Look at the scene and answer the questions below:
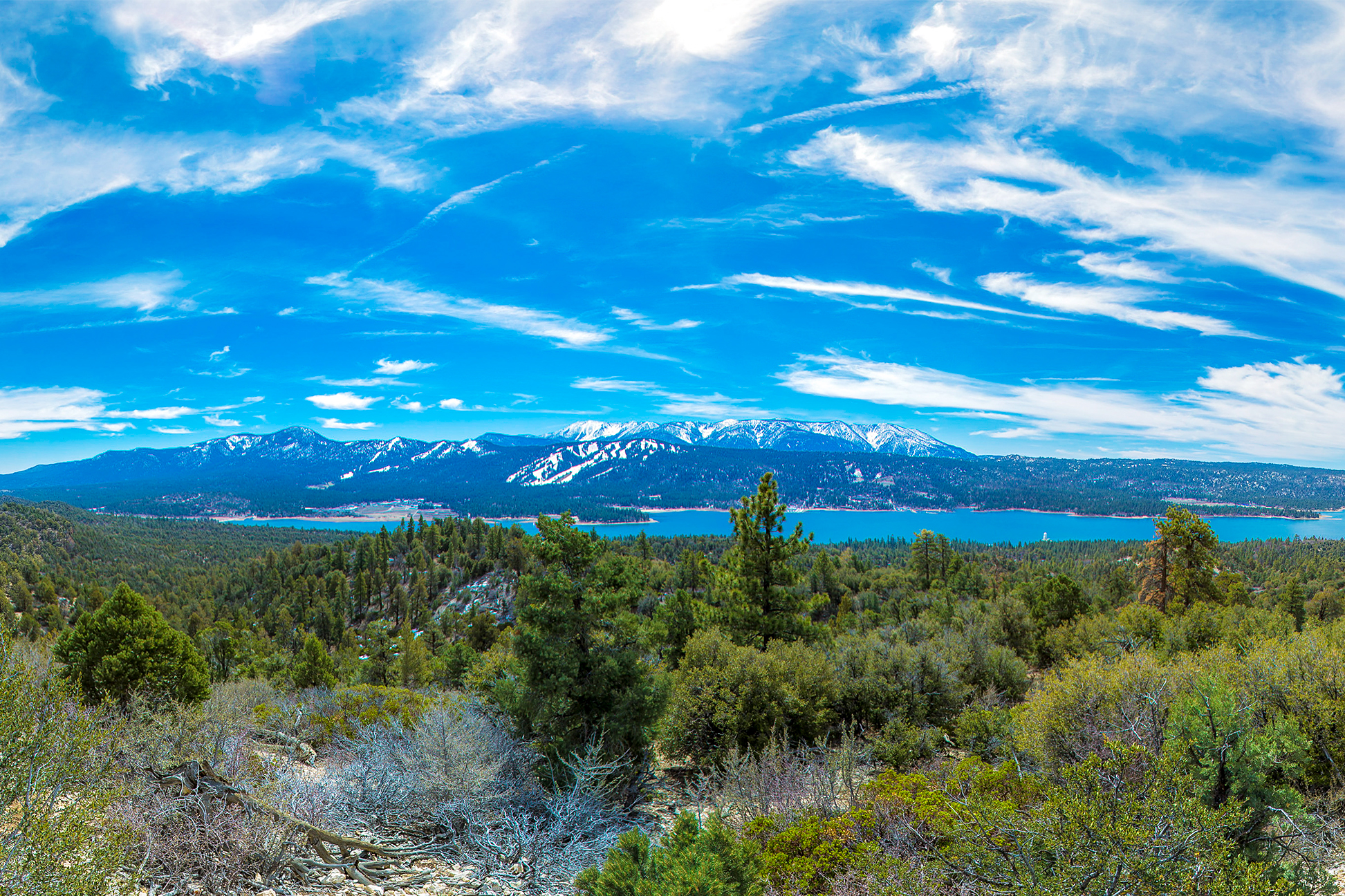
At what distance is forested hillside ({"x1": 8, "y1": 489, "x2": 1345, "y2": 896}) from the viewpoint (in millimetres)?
5777

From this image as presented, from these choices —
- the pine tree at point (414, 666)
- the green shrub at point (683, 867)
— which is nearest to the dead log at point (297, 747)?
the green shrub at point (683, 867)

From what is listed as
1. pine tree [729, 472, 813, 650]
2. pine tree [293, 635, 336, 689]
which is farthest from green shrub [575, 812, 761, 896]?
pine tree [293, 635, 336, 689]

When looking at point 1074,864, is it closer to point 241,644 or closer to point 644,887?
point 644,887

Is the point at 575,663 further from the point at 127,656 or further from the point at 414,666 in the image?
the point at 414,666

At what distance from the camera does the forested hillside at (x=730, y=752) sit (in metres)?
5.78

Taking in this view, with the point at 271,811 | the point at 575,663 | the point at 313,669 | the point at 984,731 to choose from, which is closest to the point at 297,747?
the point at 575,663

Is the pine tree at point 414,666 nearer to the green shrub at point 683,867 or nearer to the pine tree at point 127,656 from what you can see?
the pine tree at point 127,656

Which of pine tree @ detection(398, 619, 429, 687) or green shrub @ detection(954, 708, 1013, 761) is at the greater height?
green shrub @ detection(954, 708, 1013, 761)

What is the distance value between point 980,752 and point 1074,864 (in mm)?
12105

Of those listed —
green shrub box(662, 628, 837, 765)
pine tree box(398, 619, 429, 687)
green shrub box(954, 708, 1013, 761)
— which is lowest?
pine tree box(398, 619, 429, 687)

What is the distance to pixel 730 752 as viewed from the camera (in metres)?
12.4

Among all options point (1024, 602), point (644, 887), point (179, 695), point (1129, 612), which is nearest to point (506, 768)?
point (644, 887)

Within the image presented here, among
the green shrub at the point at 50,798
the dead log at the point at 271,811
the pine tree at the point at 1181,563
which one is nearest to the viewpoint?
the green shrub at the point at 50,798

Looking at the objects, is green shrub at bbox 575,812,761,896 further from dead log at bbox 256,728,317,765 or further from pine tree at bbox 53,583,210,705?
pine tree at bbox 53,583,210,705
